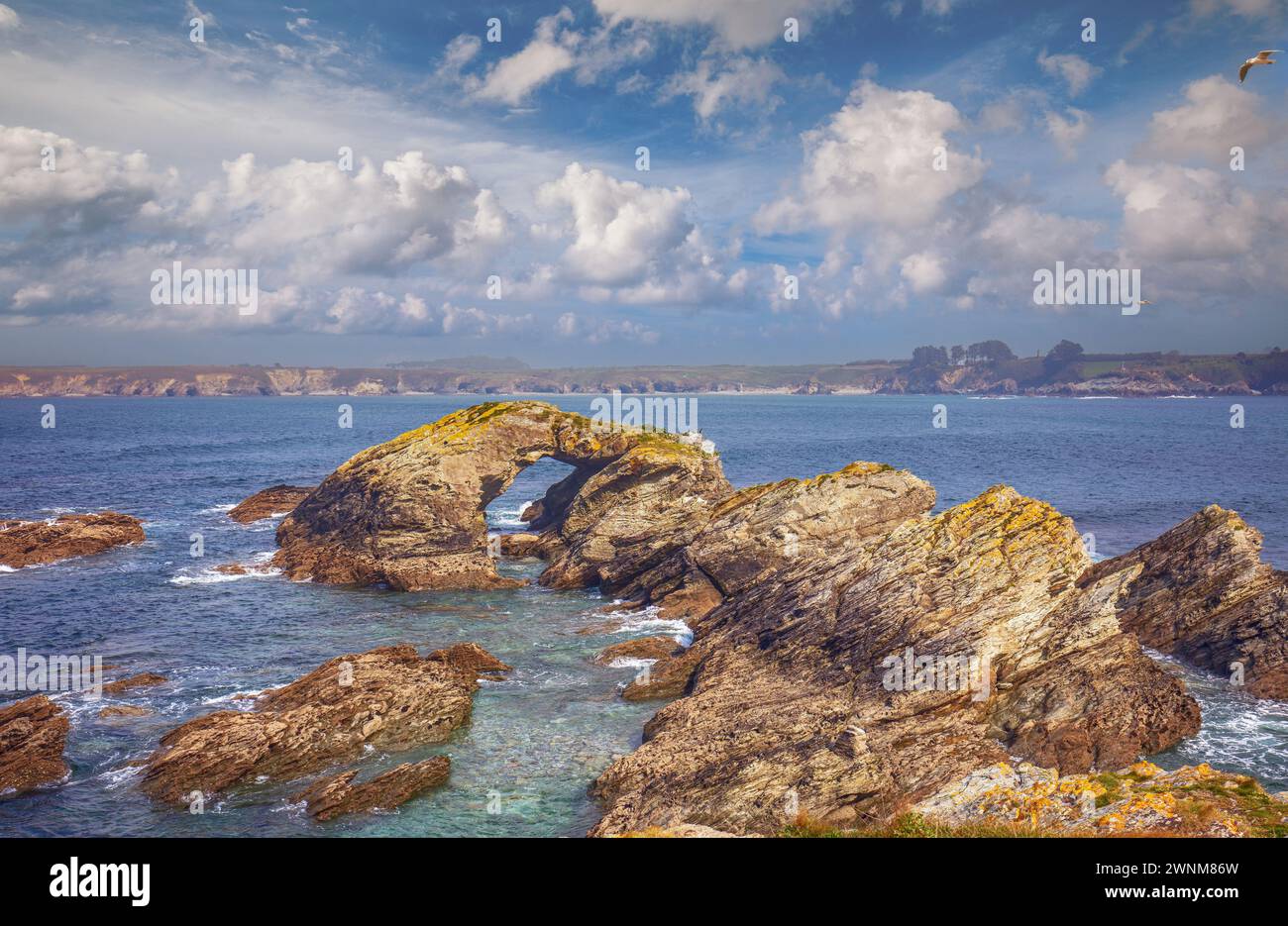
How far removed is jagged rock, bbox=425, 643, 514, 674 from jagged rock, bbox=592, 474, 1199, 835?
664 centimetres

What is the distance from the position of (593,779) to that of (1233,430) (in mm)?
170615

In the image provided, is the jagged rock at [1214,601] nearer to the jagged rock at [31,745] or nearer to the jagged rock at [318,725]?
the jagged rock at [318,725]

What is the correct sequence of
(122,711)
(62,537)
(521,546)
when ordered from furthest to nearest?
(521,546) → (62,537) → (122,711)

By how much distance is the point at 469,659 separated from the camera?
31.6 meters

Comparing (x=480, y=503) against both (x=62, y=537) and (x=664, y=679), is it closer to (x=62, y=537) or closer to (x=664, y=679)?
(x=664, y=679)

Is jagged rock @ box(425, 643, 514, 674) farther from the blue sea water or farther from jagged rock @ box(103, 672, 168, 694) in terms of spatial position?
jagged rock @ box(103, 672, 168, 694)

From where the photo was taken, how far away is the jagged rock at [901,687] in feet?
64.6

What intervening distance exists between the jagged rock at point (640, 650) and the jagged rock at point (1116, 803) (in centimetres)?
1725

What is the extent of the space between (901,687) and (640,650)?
12196 millimetres

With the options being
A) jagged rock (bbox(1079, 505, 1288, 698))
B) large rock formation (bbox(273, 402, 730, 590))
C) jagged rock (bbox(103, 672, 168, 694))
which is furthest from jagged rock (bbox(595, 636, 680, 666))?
jagged rock (bbox(103, 672, 168, 694))

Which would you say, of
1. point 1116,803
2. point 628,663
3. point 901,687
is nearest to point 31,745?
point 628,663

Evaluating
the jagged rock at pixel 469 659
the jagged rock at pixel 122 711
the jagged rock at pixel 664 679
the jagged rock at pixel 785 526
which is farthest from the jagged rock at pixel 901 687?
the jagged rock at pixel 122 711
